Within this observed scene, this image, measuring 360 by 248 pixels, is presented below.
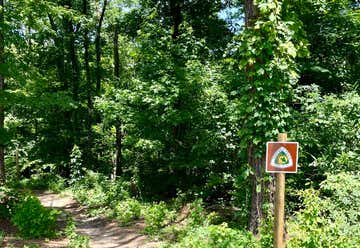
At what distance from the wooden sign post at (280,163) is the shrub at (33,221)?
652 centimetres

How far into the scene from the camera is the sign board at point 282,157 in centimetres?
401

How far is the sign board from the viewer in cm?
401

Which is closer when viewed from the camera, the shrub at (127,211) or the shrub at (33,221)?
the shrub at (33,221)

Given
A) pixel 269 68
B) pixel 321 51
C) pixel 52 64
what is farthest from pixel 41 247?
pixel 52 64

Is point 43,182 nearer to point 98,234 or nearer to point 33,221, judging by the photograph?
point 98,234

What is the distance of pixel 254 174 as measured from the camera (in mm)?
6445

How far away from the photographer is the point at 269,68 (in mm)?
6207

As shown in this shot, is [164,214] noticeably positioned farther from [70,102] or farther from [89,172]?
[89,172]

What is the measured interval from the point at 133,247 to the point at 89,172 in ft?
30.7

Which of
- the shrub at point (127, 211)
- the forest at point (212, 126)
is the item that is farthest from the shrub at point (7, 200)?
the shrub at point (127, 211)

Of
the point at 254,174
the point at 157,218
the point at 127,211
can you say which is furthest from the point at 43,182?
the point at 254,174

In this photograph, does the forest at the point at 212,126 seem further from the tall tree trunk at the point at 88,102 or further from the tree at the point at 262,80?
the tall tree trunk at the point at 88,102

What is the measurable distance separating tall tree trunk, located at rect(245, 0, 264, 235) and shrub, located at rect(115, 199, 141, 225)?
17.5 ft

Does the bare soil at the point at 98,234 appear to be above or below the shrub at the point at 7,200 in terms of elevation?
below
